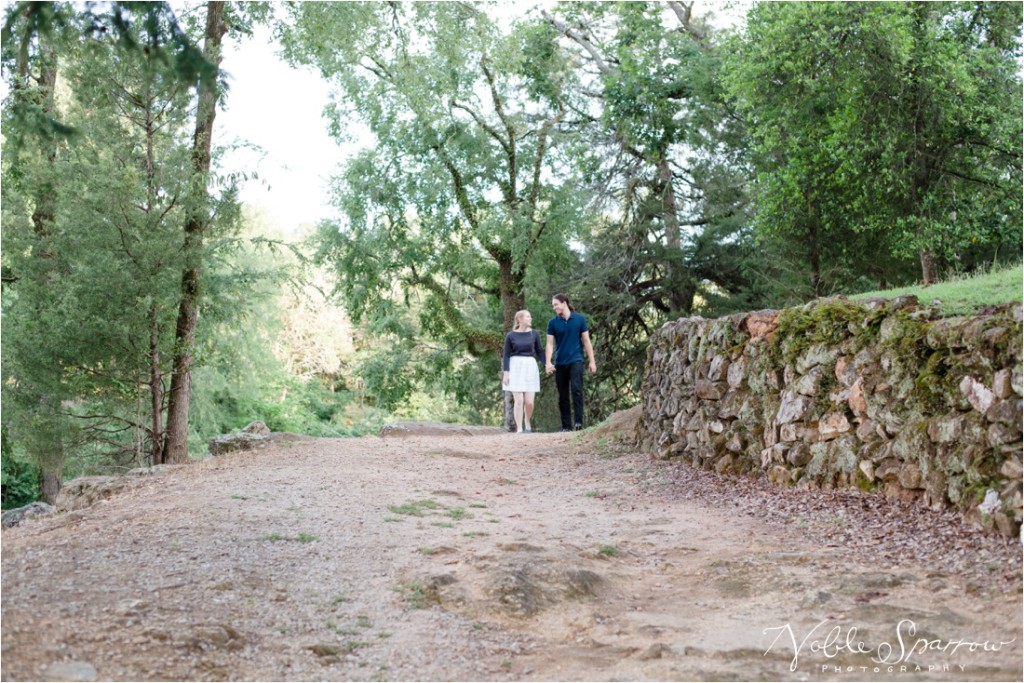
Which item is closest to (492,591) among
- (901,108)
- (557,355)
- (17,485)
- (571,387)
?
(557,355)

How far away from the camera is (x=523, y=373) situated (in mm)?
12664

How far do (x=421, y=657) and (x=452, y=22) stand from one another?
11.8 m

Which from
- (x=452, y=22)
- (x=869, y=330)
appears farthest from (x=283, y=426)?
(x=869, y=330)

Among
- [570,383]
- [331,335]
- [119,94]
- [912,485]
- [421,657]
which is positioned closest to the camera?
[421,657]

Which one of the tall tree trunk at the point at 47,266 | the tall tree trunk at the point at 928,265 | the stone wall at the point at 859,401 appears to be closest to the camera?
the stone wall at the point at 859,401

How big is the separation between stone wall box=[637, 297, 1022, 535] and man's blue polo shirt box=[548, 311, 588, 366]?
→ 2229 mm

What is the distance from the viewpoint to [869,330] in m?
7.31

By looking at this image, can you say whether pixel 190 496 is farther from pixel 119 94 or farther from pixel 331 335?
pixel 331 335

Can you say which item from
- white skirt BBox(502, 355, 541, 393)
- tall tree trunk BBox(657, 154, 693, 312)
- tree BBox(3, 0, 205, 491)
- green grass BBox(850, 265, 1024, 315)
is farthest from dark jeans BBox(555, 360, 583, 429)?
tall tree trunk BBox(657, 154, 693, 312)

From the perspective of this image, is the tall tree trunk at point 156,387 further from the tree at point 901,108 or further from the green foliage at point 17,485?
the tree at point 901,108

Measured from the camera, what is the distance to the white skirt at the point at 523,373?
497 inches

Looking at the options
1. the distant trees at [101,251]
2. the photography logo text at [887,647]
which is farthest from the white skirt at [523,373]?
the photography logo text at [887,647]

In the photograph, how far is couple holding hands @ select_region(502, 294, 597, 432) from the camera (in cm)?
1247

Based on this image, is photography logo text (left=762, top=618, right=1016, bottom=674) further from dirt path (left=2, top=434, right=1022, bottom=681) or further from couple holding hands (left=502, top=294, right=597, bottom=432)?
couple holding hands (left=502, top=294, right=597, bottom=432)
